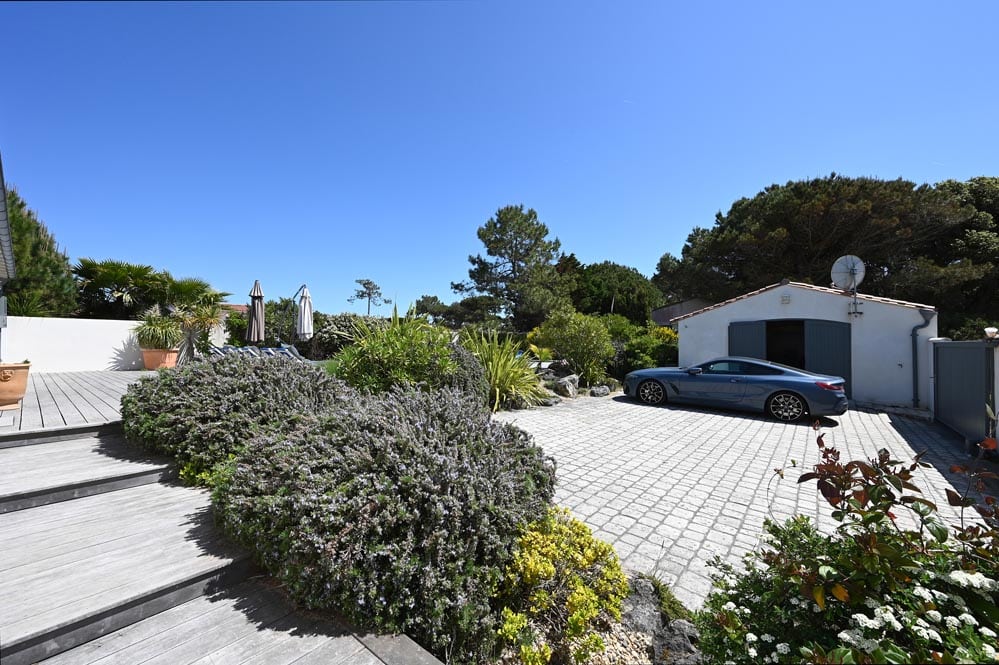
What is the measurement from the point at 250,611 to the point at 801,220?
2406cm

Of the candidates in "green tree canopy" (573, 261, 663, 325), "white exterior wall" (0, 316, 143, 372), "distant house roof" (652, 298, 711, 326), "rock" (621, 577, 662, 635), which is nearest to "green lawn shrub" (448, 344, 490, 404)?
"rock" (621, 577, 662, 635)

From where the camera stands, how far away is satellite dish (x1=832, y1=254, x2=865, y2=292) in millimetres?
9359

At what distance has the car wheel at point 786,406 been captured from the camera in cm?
731

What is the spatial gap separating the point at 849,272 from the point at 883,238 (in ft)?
42.1

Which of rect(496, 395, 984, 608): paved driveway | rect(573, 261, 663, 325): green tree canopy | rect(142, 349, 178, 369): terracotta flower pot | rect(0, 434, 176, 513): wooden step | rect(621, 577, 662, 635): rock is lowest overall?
rect(496, 395, 984, 608): paved driveway

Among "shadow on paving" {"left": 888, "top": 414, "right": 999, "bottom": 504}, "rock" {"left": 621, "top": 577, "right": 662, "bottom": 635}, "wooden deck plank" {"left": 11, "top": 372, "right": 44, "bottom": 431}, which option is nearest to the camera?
"rock" {"left": 621, "top": 577, "right": 662, "bottom": 635}

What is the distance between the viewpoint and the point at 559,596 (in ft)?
6.48

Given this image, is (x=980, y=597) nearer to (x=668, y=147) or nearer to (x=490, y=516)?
(x=490, y=516)

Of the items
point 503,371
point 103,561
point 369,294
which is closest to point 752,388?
point 503,371

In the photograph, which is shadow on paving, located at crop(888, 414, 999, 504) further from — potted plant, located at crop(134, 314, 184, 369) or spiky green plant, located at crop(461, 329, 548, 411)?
potted plant, located at crop(134, 314, 184, 369)

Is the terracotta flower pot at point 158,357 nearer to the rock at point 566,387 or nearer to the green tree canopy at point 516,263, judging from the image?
the rock at point 566,387

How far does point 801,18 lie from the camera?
5.54m

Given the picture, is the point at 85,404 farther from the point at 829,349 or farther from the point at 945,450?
the point at 829,349

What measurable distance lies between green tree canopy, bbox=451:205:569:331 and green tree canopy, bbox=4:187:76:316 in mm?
20058
